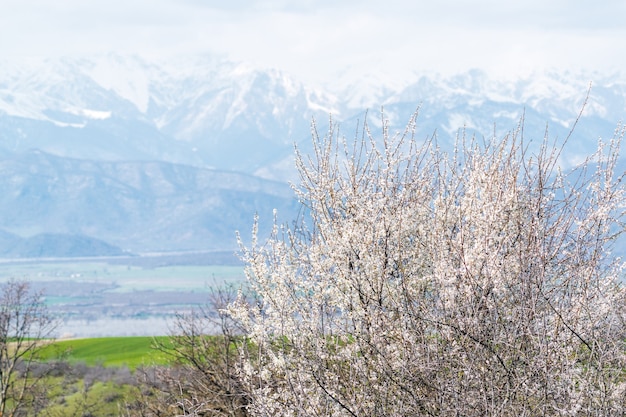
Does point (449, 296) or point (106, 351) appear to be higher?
point (449, 296)

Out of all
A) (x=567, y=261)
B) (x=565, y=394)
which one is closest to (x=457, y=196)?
(x=567, y=261)

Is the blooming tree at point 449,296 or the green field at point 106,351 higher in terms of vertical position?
the blooming tree at point 449,296

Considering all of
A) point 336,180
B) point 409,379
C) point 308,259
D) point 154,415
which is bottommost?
point 154,415

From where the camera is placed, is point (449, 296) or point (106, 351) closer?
point (449, 296)

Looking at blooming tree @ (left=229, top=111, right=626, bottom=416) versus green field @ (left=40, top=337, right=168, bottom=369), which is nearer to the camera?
blooming tree @ (left=229, top=111, right=626, bottom=416)

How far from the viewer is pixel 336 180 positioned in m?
10.3

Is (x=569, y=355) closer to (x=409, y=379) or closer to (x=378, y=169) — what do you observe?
(x=409, y=379)

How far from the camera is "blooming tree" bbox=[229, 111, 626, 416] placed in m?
7.70

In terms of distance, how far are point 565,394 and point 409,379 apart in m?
1.43

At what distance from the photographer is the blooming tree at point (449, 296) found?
25.3 feet

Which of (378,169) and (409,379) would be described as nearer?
(409,379)

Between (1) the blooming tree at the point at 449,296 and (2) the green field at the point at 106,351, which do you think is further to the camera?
(2) the green field at the point at 106,351

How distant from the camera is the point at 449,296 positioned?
7.98m

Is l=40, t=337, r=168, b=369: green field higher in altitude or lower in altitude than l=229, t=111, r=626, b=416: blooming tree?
lower
